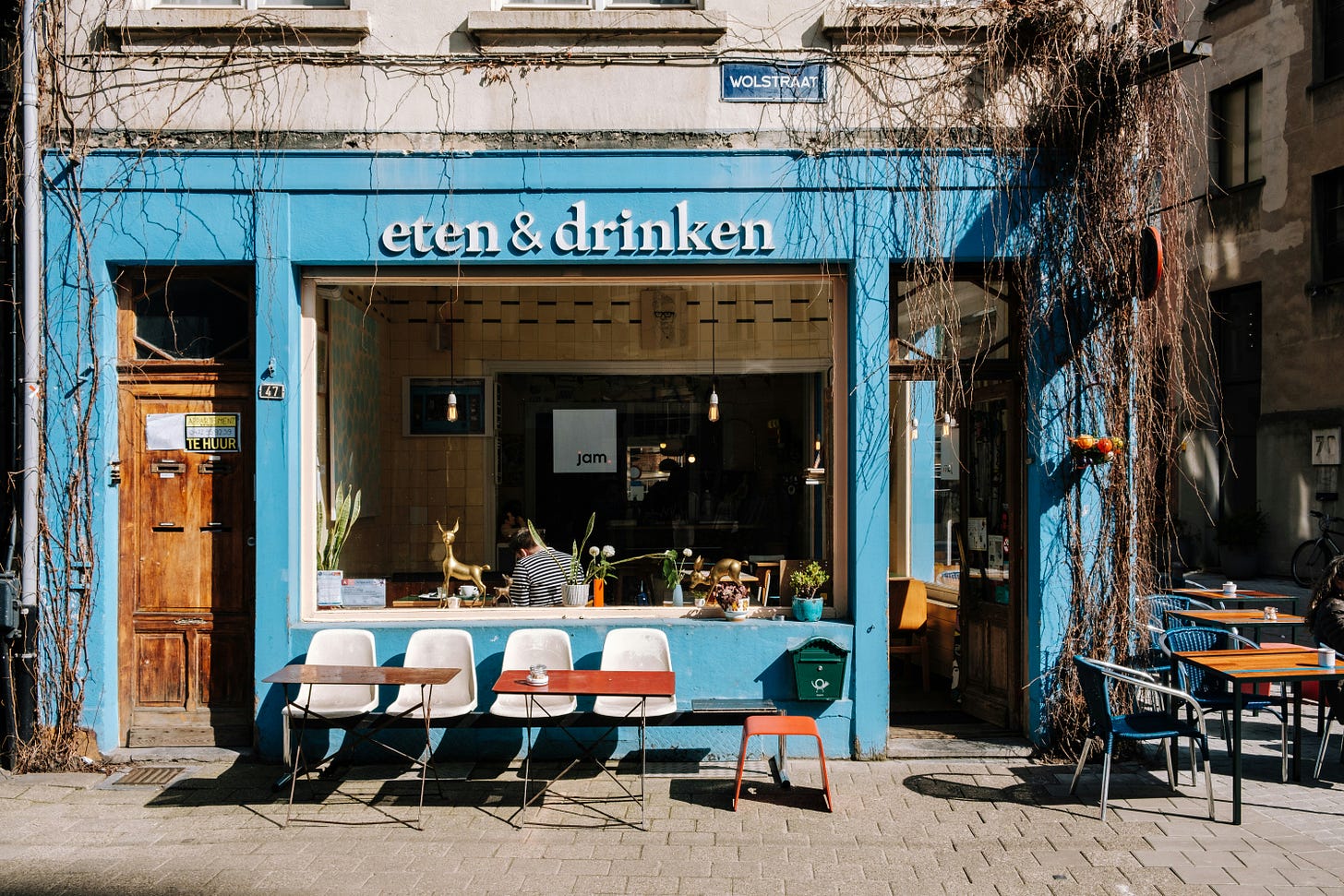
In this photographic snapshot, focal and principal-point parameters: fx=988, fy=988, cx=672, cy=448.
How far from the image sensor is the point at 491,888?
5008 mm

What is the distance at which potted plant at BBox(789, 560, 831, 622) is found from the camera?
7.22 meters

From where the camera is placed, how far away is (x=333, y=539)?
25.2 feet

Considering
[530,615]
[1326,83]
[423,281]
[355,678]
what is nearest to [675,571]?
[530,615]

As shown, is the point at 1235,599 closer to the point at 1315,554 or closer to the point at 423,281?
the point at 423,281

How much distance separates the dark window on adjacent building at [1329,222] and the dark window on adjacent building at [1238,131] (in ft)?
4.93

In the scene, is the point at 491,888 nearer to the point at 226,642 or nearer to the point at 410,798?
the point at 410,798

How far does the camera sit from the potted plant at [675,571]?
7.72 metres

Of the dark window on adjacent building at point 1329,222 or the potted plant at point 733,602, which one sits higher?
the dark window on adjacent building at point 1329,222

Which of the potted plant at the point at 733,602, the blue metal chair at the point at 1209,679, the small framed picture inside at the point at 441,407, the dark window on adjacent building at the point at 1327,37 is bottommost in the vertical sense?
the blue metal chair at the point at 1209,679

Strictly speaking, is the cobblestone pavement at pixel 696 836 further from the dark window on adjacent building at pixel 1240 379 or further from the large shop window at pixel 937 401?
the dark window on adjacent building at pixel 1240 379

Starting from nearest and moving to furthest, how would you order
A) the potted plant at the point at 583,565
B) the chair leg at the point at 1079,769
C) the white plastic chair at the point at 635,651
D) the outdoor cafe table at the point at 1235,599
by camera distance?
the chair leg at the point at 1079,769 < the white plastic chair at the point at 635,651 < the potted plant at the point at 583,565 < the outdoor cafe table at the point at 1235,599

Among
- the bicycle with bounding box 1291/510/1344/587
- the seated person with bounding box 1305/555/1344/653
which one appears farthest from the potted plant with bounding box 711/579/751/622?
the bicycle with bounding box 1291/510/1344/587

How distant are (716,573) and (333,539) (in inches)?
119

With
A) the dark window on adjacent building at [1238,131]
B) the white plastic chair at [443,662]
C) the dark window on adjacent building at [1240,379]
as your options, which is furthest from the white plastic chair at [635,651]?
the dark window on adjacent building at [1238,131]
